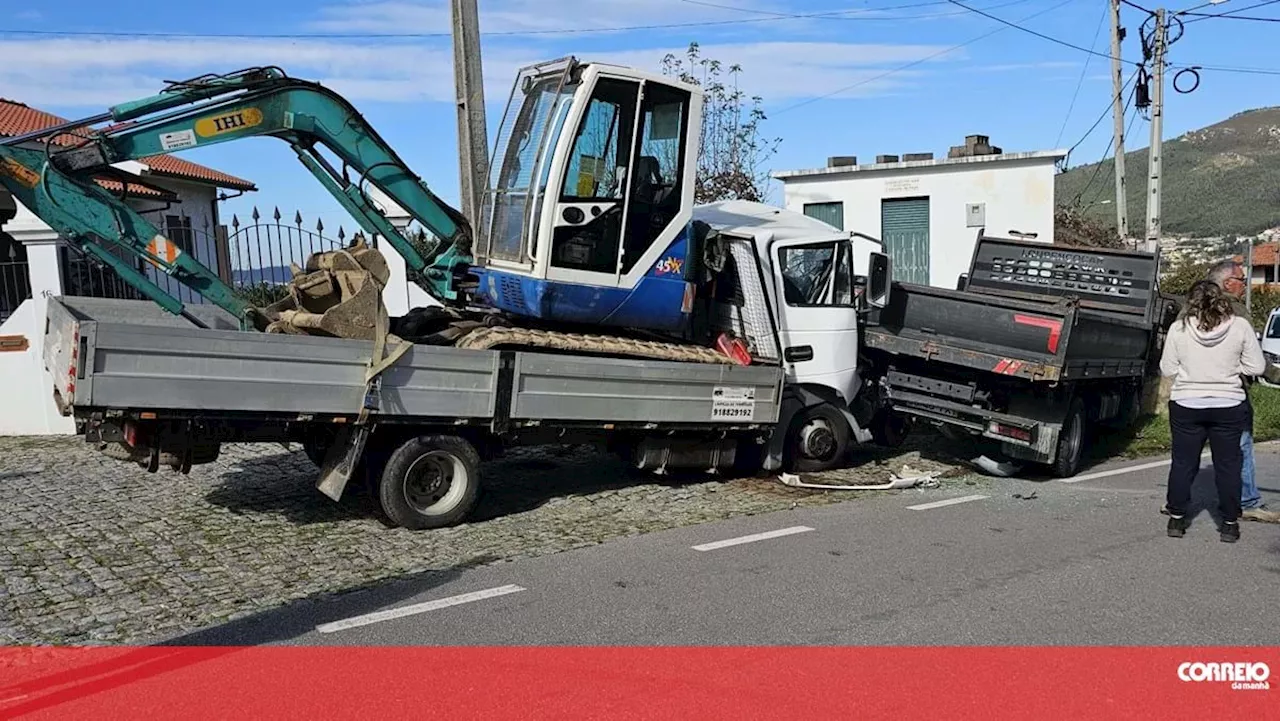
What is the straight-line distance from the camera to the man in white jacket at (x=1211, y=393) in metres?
6.88

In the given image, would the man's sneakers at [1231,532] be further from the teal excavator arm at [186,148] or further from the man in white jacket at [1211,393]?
the teal excavator arm at [186,148]

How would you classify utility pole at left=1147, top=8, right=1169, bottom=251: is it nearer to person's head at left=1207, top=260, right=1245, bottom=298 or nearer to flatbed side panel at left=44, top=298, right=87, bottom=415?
person's head at left=1207, top=260, right=1245, bottom=298

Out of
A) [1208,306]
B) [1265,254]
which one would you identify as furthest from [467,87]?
[1265,254]

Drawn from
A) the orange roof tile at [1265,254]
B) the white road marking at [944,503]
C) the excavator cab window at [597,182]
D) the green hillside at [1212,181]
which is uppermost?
the green hillside at [1212,181]

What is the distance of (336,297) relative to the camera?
7590 millimetres

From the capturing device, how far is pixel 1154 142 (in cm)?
2017

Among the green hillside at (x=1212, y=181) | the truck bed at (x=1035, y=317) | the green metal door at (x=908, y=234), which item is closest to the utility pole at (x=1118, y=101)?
the green metal door at (x=908, y=234)

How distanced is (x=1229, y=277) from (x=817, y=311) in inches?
133

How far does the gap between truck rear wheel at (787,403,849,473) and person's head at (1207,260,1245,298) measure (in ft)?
11.3

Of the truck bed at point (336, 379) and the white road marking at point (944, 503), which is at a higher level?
the truck bed at point (336, 379)

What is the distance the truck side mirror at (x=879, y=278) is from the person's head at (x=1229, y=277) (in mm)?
2714

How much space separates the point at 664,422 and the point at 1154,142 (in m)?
16.1

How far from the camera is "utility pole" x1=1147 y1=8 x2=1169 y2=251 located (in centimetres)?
1950

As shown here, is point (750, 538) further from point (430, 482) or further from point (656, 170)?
point (656, 170)
